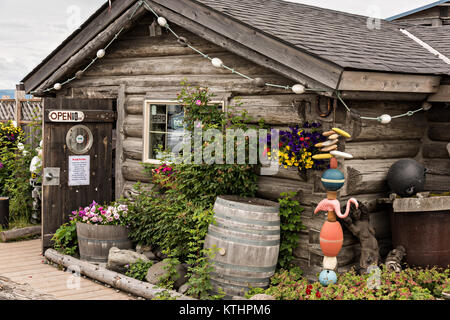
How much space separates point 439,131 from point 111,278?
15.3 feet

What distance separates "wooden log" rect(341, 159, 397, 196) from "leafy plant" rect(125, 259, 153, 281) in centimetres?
260

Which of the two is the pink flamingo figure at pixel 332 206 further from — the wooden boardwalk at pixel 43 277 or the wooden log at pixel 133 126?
the wooden log at pixel 133 126

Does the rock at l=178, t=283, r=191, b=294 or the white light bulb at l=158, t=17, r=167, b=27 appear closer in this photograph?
the rock at l=178, t=283, r=191, b=294

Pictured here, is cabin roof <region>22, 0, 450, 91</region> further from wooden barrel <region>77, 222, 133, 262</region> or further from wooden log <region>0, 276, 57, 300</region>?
wooden log <region>0, 276, 57, 300</region>

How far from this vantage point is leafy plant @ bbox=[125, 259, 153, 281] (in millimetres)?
6680

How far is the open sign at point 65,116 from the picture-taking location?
7.64 meters

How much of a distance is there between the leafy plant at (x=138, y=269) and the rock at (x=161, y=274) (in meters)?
0.21

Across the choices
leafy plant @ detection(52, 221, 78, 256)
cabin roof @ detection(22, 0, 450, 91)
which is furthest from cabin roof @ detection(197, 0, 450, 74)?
leafy plant @ detection(52, 221, 78, 256)

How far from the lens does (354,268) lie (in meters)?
6.30

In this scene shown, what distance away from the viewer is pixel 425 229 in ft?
20.2

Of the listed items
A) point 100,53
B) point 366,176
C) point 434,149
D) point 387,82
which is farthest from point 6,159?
point 434,149

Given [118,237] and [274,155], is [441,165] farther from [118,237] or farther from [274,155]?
[118,237]

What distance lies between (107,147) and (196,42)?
2146 millimetres

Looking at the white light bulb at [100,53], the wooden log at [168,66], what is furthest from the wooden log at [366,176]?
the white light bulb at [100,53]
